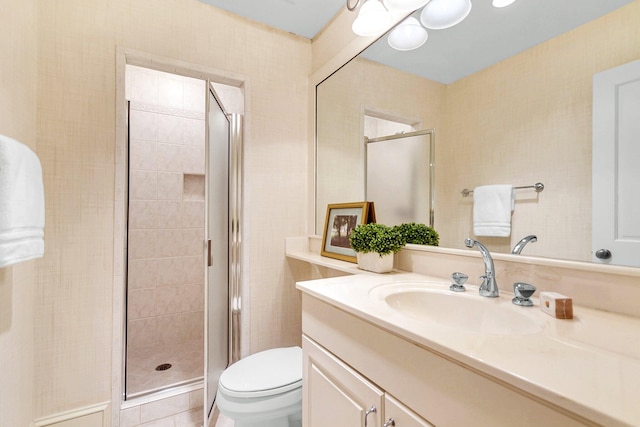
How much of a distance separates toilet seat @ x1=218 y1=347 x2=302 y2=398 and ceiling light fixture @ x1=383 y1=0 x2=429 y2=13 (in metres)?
1.62

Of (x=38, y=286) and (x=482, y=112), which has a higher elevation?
(x=482, y=112)

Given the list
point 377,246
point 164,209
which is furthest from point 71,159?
point 377,246

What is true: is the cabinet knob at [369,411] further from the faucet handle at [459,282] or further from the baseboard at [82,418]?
the baseboard at [82,418]

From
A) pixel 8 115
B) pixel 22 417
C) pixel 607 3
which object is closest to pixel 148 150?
pixel 8 115

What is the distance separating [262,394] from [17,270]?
1.05 metres

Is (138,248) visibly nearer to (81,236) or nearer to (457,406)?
(81,236)

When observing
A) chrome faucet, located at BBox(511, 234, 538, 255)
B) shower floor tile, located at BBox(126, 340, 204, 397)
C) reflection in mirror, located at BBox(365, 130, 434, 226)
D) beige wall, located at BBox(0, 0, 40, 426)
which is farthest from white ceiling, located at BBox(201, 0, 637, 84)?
shower floor tile, located at BBox(126, 340, 204, 397)

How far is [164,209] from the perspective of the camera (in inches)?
94.8

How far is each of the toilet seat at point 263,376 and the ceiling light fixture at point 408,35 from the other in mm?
1551

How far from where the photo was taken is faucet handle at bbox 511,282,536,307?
2.48 feet

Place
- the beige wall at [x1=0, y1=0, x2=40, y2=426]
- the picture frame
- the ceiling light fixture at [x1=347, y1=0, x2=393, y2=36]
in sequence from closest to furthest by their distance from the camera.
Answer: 1. the beige wall at [x1=0, y1=0, x2=40, y2=426]
2. the ceiling light fixture at [x1=347, y1=0, x2=393, y2=36]
3. the picture frame

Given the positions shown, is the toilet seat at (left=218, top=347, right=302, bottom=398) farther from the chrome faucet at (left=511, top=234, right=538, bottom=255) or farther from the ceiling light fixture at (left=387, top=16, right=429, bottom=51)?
the ceiling light fixture at (left=387, top=16, right=429, bottom=51)

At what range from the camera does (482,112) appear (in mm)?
1000

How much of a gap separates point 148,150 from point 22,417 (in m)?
1.80
